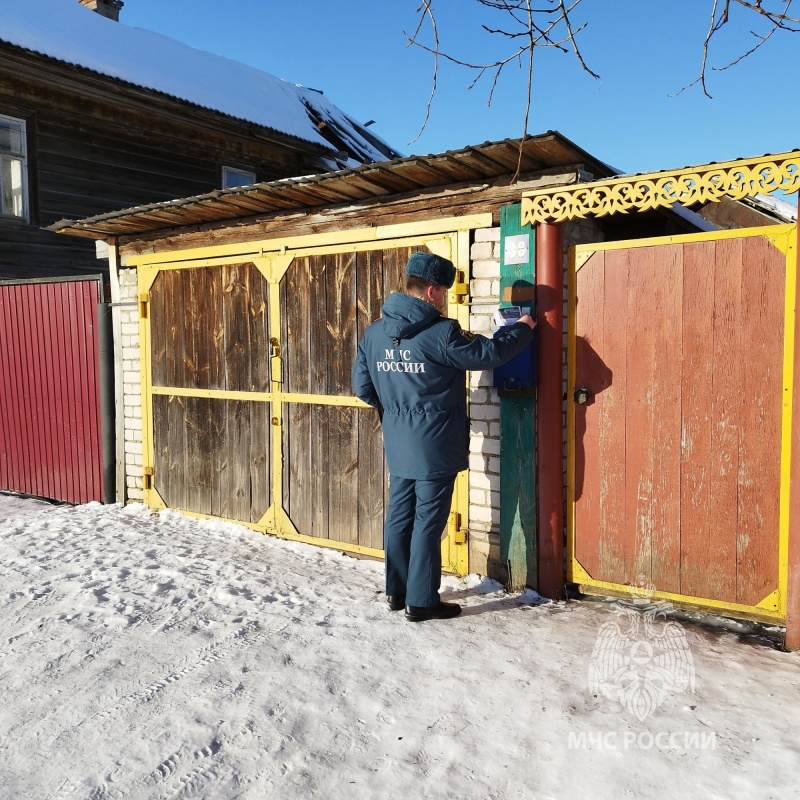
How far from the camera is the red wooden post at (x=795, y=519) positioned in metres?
3.18

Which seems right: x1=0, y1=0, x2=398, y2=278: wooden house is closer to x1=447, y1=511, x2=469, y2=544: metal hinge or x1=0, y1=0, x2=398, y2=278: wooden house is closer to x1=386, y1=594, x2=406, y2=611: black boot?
x1=447, y1=511, x2=469, y2=544: metal hinge

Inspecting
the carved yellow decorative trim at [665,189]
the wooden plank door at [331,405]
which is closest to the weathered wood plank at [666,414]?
the carved yellow decorative trim at [665,189]

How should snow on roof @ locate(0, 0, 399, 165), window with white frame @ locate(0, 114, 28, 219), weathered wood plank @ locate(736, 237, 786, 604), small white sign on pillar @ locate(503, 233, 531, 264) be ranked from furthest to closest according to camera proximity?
snow on roof @ locate(0, 0, 399, 165)
window with white frame @ locate(0, 114, 28, 219)
small white sign on pillar @ locate(503, 233, 531, 264)
weathered wood plank @ locate(736, 237, 786, 604)

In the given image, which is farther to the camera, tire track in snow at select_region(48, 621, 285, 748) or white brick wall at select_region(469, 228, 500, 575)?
white brick wall at select_region(469, 228, 500, 575)

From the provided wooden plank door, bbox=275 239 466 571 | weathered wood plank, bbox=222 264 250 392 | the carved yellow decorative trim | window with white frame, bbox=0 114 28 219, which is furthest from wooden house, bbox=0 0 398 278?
the carved yellow decorative trim

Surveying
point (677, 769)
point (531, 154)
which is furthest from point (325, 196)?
point (677, 769)

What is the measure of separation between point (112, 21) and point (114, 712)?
12.8 meters

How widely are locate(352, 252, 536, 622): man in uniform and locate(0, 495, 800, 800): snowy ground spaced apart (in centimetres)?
39

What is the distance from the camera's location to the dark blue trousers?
11.8 feet

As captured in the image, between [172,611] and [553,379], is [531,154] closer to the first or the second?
[553,379]

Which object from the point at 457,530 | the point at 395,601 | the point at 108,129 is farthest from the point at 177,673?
the point at 108,129

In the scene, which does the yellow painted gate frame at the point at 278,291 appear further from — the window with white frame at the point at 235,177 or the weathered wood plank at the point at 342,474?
the window with white frame at the point at 235,177

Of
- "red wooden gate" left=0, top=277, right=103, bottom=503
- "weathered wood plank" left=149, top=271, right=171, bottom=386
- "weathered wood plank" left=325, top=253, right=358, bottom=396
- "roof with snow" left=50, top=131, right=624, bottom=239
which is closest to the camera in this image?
"roof with snow" left=50, top=131, right=624, bottom=239

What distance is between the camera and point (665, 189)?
345 centimetres
